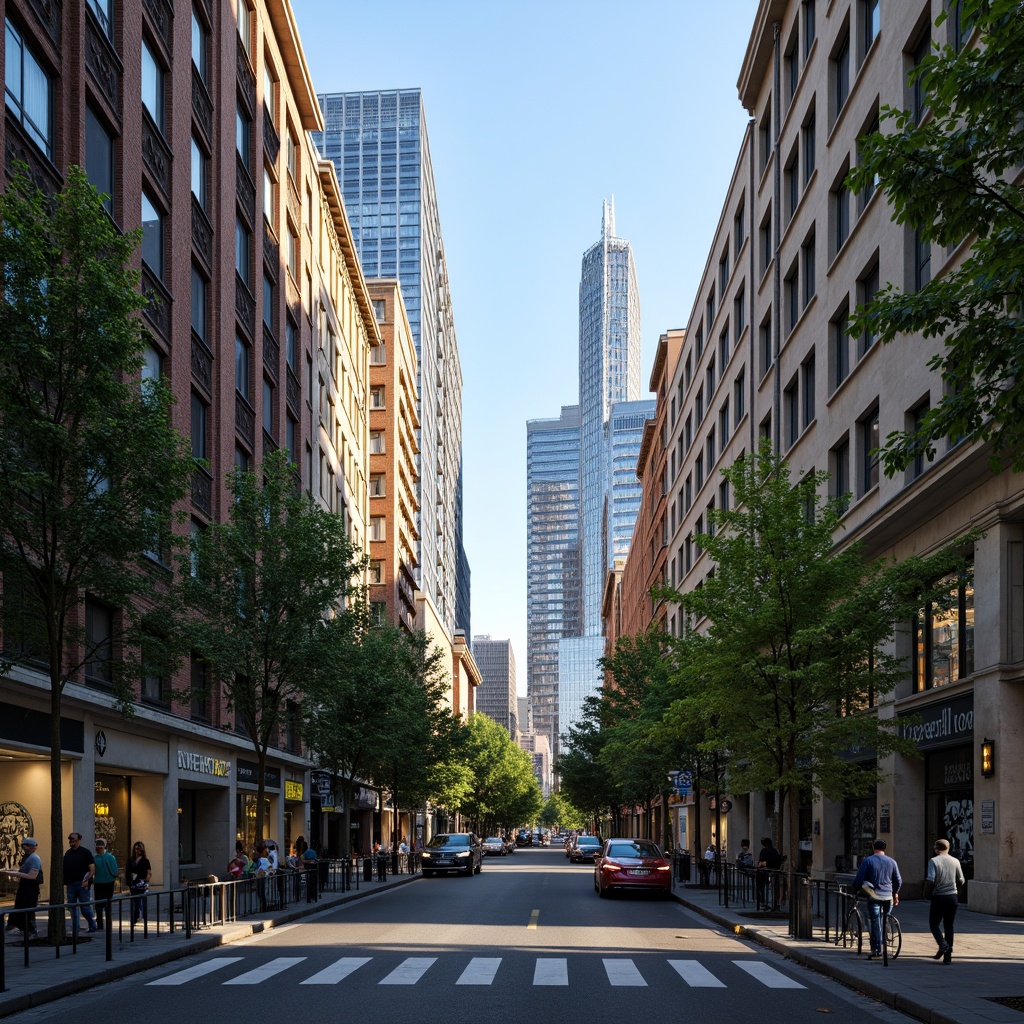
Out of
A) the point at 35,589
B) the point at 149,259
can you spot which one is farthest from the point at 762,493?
the point at 149,259

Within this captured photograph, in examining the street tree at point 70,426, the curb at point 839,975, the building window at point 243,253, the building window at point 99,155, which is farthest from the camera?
the building window at point 243,253

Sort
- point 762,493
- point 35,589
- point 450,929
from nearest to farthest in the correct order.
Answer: point 35,589 < point 450,929 < point 762,493

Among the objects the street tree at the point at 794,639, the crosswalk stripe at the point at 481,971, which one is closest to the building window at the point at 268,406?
the street tree at the point at 794,639

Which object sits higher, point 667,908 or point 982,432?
point 982,432

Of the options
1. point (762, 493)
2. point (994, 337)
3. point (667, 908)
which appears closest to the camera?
point (994, 337)

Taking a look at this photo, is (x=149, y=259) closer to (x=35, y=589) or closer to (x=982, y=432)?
(x=35, y=589)

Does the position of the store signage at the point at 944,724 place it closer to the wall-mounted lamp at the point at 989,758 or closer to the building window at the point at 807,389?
the wall-mounted lamp at the point at 989,758

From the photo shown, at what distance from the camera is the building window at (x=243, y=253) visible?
42.0 metres

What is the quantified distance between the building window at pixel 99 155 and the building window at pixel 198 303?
25.3 ft

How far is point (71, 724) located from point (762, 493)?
14.6 meters

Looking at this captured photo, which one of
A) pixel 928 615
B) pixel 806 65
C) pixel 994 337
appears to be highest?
pixel 806 65

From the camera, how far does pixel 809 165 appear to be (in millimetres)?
40188

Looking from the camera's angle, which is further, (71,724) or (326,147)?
(326,147)

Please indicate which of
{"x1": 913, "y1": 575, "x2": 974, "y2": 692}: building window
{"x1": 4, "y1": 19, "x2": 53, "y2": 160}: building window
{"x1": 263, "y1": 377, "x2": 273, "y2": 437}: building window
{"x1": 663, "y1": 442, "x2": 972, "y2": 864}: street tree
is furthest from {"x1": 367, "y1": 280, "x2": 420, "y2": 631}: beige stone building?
{"x1": 663, "y1": 442, "x2": 972, "y2": 864}: street tree
